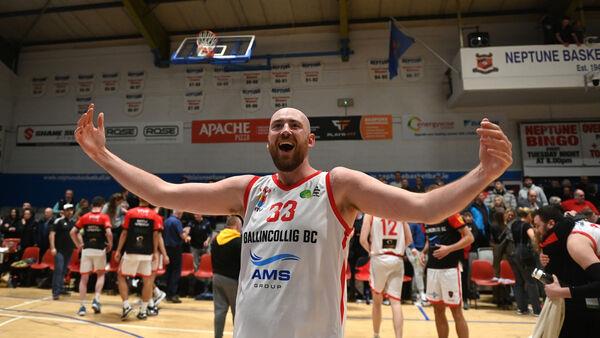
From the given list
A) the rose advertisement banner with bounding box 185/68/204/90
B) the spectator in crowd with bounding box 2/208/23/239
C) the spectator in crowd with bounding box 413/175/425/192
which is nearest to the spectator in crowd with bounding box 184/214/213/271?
the spectator in crowd with bounding box 2/208/23/239

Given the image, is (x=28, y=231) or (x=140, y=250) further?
(x=28, y=231)

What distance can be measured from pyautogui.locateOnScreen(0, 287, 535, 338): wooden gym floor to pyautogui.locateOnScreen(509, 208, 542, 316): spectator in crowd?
0.35 meters

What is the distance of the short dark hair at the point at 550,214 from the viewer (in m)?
3.22

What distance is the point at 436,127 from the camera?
1390 cm

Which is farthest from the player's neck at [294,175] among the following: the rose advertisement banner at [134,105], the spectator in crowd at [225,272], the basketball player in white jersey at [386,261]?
the rose advertisement banner at [134,105]

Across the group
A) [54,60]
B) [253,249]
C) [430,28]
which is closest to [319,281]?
[253,249]

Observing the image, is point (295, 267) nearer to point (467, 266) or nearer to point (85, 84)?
point (467, 266)

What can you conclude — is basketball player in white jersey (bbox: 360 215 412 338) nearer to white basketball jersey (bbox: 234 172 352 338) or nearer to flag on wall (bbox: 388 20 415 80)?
white basketball jersey (bbox: 234 172 352 338)

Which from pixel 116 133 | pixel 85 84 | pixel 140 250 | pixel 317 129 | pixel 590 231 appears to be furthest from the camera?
pixel 85 84

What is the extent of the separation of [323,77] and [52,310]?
10958mm

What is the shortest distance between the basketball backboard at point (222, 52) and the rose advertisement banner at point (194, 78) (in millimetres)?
3520

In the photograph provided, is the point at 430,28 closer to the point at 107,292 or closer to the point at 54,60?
the point at 107,292

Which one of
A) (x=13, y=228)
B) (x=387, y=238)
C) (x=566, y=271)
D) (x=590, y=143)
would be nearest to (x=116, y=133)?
(x=13, y=228)

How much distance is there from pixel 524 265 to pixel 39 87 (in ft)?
60.9
